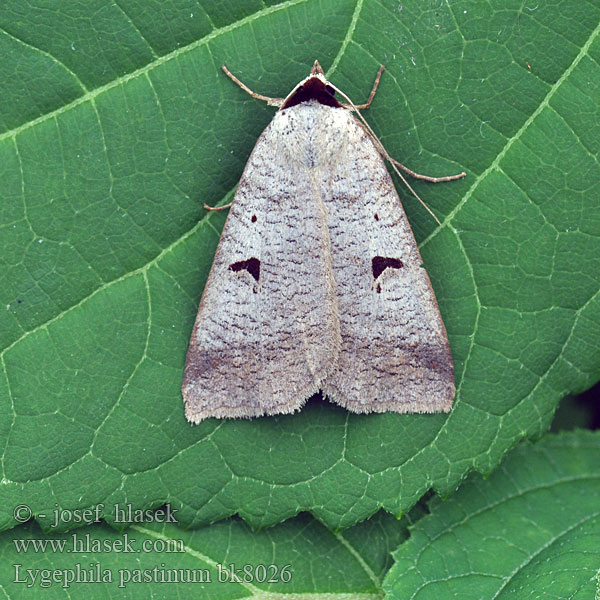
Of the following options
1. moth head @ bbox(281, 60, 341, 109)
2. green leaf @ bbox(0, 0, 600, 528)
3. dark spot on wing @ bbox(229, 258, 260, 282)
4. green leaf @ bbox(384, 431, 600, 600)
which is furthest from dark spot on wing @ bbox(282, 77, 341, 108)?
green leaf @ bbox(384, 431, 600, 600)

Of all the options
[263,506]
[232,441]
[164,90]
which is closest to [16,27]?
[164,90]

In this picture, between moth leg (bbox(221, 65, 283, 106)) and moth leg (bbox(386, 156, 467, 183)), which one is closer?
moth leg (bbox(221, 65, 283, 106))

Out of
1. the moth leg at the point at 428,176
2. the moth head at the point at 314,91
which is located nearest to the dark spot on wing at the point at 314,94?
the moth head at the point at 314,91

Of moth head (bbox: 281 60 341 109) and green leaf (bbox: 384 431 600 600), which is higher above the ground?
moth head (bbox: 281 60 341 109)

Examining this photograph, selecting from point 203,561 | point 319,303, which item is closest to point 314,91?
point 319,303

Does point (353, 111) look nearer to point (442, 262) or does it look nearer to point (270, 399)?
point (442, 262)

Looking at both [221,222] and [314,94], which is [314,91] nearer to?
[314,94]

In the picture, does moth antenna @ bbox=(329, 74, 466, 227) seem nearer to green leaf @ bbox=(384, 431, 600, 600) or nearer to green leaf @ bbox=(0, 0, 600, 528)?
green leaf @ bbox=(0, 0, 600, 528)
